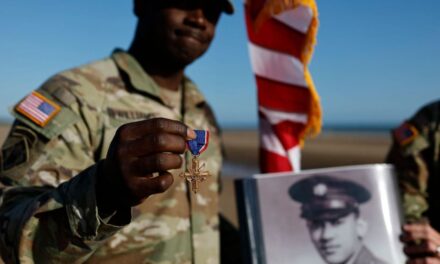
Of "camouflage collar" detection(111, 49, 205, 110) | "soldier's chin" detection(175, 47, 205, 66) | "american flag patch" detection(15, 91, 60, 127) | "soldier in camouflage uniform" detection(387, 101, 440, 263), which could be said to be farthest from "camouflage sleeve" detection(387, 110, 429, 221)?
"american flag patch" detection(15, 91, 60, 127)

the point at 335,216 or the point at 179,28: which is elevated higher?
the point at 179,28

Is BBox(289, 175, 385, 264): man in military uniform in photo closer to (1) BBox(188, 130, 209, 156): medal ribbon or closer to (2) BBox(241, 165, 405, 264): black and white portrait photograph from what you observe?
(2) BBox(241, 165, 405, 264): black and white portrait photograph


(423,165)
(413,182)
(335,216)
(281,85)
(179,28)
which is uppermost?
(179,28)

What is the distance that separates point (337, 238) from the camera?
215 cm

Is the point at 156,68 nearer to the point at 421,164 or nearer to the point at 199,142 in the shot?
the point at 199,142

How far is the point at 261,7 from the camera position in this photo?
3.01 meters

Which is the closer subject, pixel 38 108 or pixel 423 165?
pixel 38 108

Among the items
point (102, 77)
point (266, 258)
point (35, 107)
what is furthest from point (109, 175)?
point (266, 258)

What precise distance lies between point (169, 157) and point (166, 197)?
1101 mm

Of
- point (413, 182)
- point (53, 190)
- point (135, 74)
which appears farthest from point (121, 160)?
point (413, 182)

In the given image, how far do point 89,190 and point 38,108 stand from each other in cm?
82

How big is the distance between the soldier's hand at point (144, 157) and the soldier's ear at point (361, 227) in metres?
1.42

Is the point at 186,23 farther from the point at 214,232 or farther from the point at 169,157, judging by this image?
the point at 169,157

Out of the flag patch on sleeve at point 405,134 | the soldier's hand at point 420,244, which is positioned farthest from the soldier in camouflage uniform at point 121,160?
the flag patch on sleeve at point 405,134
